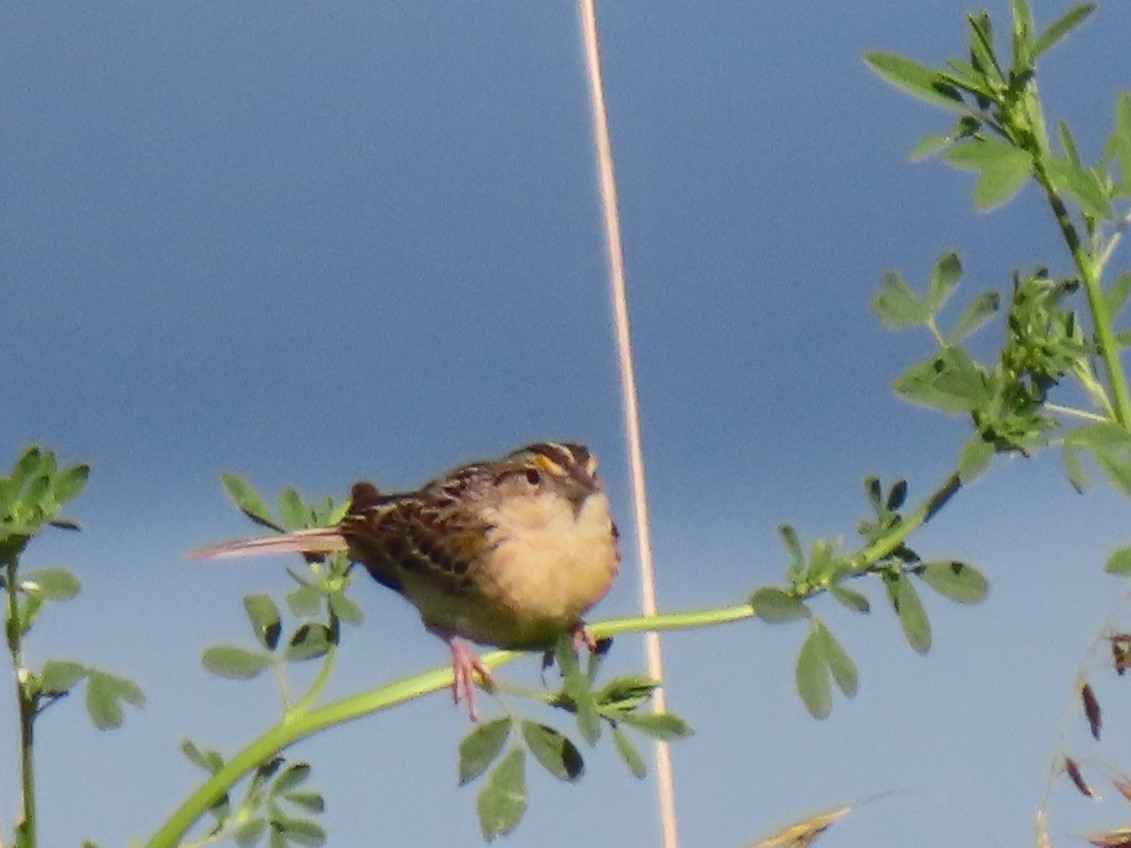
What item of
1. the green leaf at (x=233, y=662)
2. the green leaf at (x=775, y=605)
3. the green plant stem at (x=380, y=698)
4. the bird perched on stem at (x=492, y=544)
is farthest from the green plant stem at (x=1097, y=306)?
the green leaf at (x=233, y=662)

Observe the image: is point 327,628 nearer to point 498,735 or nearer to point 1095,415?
point 498,735

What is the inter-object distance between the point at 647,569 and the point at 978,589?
0.43 m

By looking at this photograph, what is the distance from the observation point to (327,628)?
1396 mm

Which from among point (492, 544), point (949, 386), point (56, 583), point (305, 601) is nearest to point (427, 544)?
point (492, 544)

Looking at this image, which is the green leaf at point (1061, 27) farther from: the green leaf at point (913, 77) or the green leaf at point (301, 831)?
the green leaf at point (301, 831)

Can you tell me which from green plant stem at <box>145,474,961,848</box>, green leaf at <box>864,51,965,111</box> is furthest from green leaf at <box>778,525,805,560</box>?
green leaf at <box>864,51,965,111</box>

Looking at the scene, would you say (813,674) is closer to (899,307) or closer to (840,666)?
(840,666)

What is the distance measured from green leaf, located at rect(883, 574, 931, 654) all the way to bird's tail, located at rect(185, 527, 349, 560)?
59 centimetres

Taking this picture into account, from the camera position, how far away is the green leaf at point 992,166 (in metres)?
1.08

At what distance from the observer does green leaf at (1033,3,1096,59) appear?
3.81 ft

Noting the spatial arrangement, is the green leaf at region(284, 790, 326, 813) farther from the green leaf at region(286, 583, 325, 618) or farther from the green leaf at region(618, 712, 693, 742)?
the green leaf at region(618, 712, 693, 742)

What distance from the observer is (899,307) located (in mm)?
1271

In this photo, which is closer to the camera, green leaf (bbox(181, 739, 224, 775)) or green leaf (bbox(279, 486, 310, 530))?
green leaf (bbox(181, 739, 224, 775))

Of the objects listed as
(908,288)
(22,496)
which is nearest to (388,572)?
(22,496)
